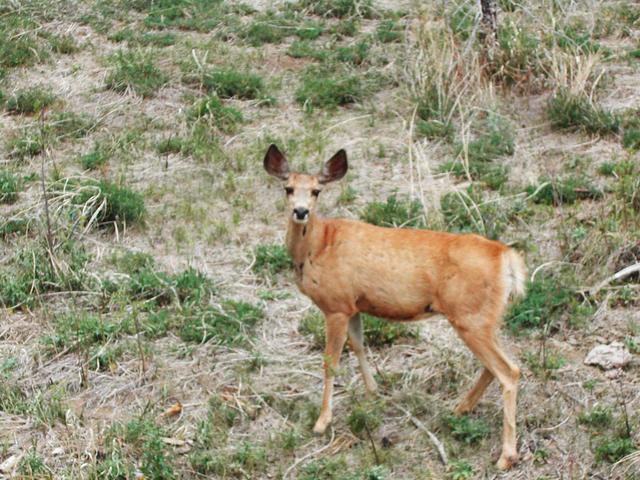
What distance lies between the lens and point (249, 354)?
368 inches

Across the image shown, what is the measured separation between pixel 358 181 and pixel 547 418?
405 centimetres

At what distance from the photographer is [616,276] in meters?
9.63

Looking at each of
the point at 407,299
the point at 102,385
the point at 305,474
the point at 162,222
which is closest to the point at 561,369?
the point at 407,299

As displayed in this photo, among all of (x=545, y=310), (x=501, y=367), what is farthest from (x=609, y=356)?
(x=501, y=367)

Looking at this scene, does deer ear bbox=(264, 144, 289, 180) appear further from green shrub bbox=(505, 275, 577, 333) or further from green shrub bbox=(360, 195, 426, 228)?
green shrub bbox=(360, 195, 426, 228)

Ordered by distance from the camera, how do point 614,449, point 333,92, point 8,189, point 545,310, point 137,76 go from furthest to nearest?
point 137,76 → point 333,92 → point 8,189 → point 545,310 → point 614,449

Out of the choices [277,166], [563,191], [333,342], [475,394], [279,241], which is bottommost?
[279,241]

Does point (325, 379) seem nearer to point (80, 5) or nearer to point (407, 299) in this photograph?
point (407, 299)

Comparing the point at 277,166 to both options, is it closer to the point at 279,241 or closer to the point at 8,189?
the point at 279,241

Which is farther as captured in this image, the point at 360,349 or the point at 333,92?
the point at 333,92

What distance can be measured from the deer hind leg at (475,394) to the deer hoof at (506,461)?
565 millimetres

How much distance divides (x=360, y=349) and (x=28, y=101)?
615cm

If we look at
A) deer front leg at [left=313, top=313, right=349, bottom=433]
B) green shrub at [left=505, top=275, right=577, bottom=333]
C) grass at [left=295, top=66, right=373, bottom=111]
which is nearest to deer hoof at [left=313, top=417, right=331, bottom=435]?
deer front leg at [left=313, top=313, right=349, bottom=433]

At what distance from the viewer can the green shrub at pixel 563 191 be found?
11.0 metres
